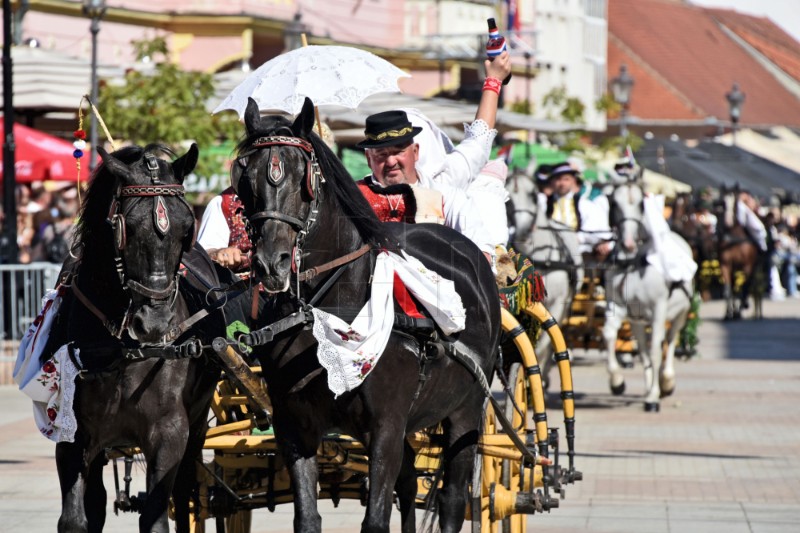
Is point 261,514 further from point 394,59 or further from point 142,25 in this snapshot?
point 394,59

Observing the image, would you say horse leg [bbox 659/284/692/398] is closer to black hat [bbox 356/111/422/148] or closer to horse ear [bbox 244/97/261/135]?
black hat [bbox 356/111/422/148]

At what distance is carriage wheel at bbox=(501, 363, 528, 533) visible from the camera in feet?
26.1

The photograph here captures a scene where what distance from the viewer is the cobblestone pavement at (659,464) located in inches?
368

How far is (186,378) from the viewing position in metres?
6.34

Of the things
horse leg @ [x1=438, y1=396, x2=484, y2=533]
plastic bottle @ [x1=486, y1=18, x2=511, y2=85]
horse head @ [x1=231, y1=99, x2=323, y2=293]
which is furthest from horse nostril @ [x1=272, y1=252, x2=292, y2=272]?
plastic bottle @ [x1=486, y1=18, x2=511, y2=85]

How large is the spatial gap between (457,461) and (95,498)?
1595 mm

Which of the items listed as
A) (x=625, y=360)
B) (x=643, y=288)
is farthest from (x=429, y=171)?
(x=625, y=360)

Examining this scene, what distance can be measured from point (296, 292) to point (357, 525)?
3756mm

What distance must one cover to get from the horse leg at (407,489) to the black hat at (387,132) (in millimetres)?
1392

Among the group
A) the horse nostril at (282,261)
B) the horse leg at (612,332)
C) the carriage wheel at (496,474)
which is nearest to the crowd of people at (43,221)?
the horse leg at (612,332)

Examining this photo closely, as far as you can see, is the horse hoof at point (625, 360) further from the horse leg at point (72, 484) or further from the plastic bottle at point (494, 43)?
the horse leg at point (72, 484)

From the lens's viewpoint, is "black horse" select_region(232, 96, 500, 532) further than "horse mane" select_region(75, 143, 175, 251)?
No

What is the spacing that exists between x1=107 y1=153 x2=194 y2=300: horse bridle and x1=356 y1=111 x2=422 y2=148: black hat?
141cm

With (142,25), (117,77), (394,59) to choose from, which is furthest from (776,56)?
(117,77)
